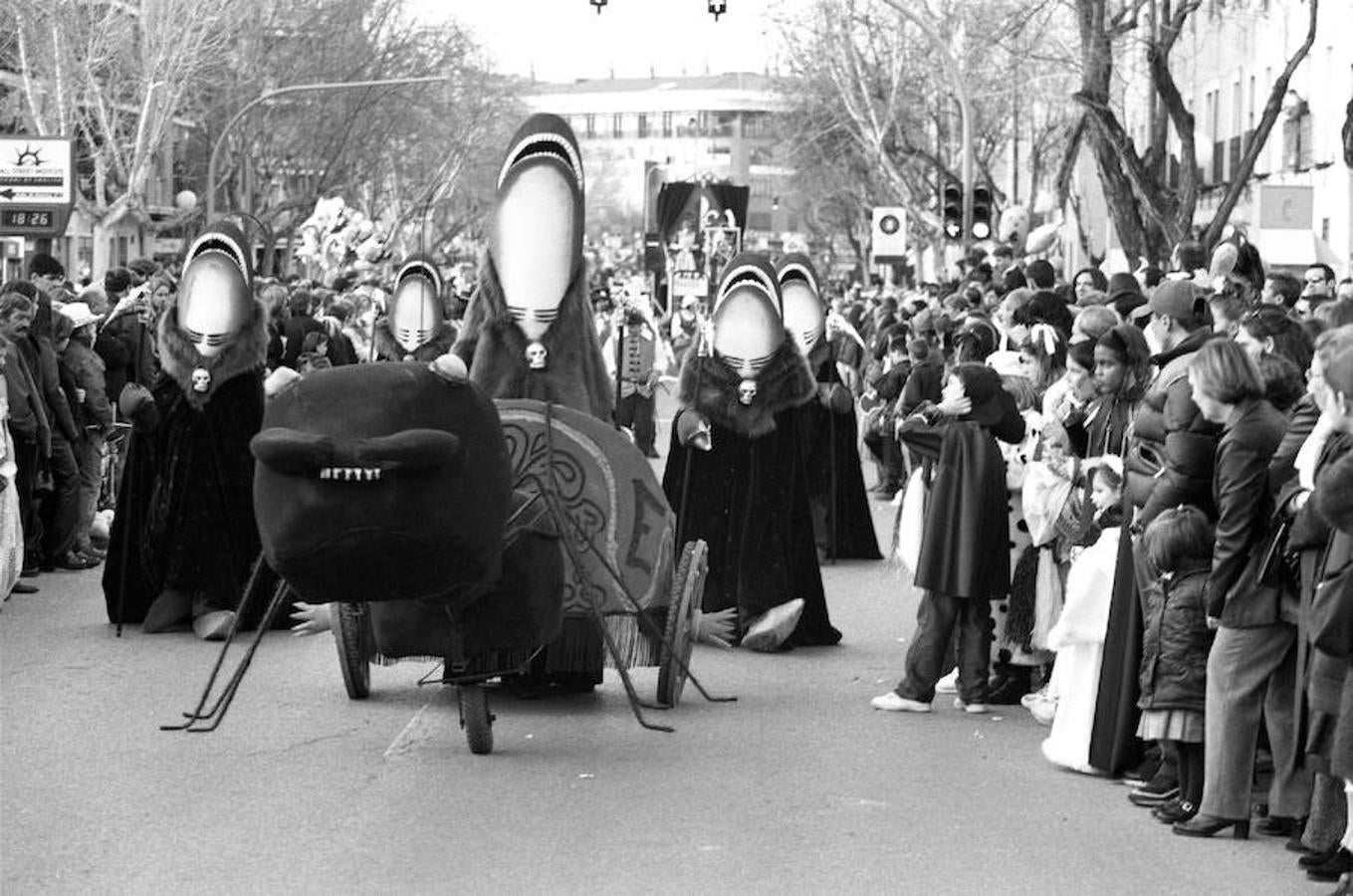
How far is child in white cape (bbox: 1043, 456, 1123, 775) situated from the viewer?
10.5 m

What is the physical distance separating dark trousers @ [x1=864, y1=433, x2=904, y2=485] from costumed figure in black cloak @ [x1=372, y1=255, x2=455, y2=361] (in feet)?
21.7

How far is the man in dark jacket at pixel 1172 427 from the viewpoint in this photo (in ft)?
30.7

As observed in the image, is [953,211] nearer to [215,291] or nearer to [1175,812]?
[215,291]

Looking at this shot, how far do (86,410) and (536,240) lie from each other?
6731 millimetres

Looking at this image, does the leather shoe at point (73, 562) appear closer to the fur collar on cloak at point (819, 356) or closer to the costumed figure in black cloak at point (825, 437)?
the costumed figure in black cloak at point (825, 437)

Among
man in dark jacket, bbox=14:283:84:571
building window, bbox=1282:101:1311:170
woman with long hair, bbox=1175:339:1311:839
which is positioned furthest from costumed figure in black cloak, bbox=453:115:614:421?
building window, bbox=1282:101:1311:170

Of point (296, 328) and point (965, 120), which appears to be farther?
point (965, 120)

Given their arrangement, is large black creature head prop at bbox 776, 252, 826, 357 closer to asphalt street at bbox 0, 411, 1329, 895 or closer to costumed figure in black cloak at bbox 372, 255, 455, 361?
costumed figure in black cloak at bbox 372, 255, 455, 361

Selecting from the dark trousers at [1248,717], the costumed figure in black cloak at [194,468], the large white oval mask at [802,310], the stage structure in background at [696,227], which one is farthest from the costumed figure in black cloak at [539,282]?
the stage structure in background at [696,227]

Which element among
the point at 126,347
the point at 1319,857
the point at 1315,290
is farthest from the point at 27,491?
the point at 1319,857

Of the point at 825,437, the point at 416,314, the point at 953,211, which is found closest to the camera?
the point at 825,437

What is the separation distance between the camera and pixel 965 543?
11.7 m

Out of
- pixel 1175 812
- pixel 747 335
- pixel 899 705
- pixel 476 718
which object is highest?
pixel 747 335

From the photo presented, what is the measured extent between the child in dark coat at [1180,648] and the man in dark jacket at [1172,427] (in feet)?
0.29
